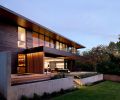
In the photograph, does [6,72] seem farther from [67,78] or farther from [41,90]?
[67,78]

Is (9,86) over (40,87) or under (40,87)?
over

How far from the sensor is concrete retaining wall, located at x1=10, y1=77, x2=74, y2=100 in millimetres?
10469

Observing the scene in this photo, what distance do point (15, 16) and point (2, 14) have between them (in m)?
0.97

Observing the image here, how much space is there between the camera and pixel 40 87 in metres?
12.4

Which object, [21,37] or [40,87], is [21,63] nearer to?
[21,37]

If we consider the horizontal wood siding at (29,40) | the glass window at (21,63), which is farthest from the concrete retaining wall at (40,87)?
the horizontal wood siding at (29,40)

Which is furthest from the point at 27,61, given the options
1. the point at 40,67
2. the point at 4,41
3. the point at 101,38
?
the point at 101,38

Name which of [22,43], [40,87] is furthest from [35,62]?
[40,87]

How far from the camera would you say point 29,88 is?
11.4 metres

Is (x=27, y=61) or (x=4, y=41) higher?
(x=4, y=41)

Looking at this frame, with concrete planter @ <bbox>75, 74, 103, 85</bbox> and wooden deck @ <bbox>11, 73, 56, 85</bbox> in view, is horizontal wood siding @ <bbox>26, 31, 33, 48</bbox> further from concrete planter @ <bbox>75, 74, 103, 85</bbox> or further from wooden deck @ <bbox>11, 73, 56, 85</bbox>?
wooden deck @ <bbox>11, 73, 56, 85</bbox>

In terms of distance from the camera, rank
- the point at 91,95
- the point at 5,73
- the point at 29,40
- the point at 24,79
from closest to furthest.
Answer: the point at 5,73, the point at 24,79, the point at 91,95, the point at 29,40

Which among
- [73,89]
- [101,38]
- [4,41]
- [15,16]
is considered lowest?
[73,89]

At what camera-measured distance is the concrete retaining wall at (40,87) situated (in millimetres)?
10469
